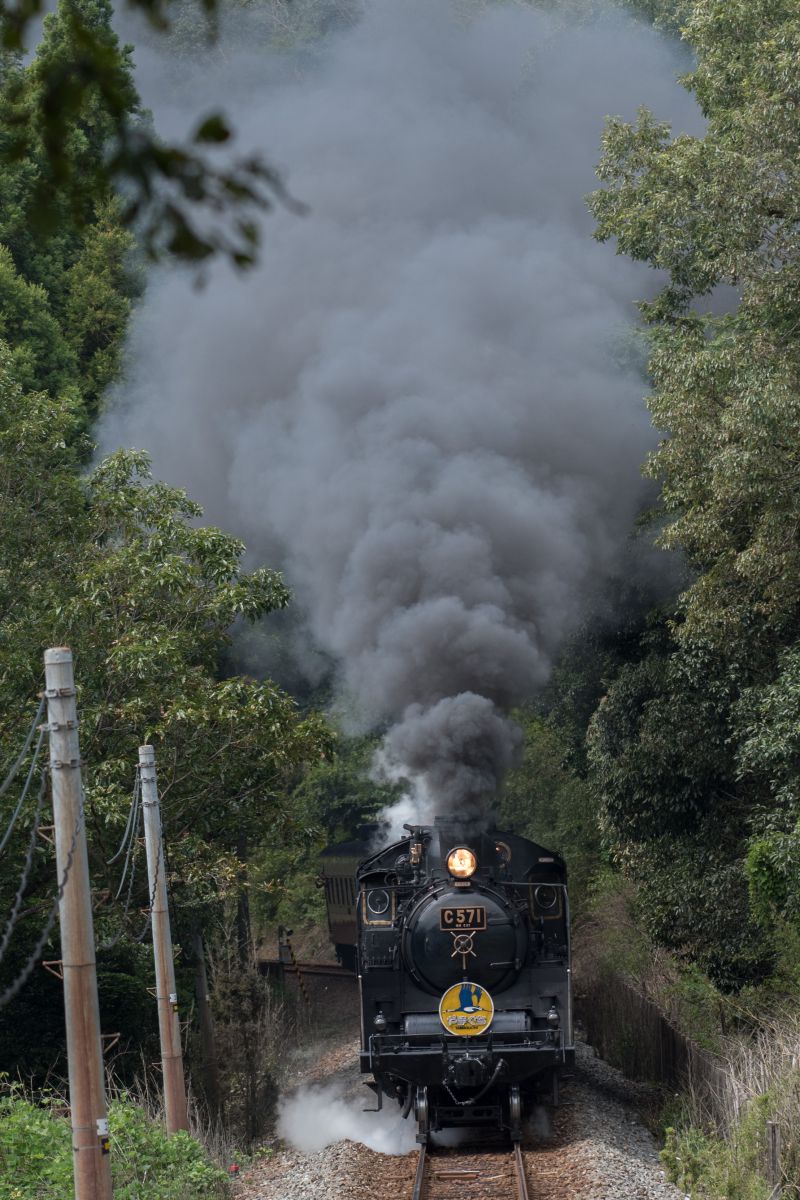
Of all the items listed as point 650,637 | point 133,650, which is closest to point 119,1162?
point 133,650

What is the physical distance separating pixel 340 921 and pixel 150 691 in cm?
1119

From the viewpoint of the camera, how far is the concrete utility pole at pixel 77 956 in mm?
6305

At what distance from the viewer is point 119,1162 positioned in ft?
29.9

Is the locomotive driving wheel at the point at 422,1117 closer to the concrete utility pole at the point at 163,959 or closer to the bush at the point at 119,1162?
the bush at the point at 119,1162

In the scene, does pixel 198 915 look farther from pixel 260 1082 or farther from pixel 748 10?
pixel 748 10

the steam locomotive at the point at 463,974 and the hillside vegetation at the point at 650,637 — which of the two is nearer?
the steam locomotive at the point at 463,974

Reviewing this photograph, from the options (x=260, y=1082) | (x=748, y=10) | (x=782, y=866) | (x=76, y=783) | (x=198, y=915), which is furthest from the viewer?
(x=198, y=915)

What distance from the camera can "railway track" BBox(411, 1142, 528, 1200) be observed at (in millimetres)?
9062

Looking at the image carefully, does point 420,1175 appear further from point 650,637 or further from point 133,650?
point 650,637

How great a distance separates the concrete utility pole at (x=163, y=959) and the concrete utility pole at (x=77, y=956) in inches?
131

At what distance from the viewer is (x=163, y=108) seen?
42438mm

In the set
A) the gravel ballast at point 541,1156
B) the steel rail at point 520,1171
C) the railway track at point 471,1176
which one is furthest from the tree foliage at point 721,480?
the railway track at point 471,1176

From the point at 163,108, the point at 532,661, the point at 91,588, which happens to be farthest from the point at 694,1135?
the point at 163,108

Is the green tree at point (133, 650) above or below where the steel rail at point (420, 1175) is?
above
